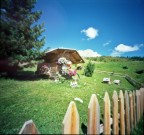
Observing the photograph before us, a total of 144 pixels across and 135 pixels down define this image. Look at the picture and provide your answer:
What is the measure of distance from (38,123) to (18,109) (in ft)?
4.41

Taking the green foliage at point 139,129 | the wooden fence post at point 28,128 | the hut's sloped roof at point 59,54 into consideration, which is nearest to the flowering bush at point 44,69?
the hut's sloped roof at point 59,54

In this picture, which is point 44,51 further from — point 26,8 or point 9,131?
point 9,131

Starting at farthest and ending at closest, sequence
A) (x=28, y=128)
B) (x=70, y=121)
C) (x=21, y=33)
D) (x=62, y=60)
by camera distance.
Result: (x=62, y=60) → (x=21, y=33) → (x=70, y=121) → (x=28, y=128)

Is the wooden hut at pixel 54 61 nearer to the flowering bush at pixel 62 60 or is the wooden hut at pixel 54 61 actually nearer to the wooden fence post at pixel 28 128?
the flowering bush at pixel 62 60

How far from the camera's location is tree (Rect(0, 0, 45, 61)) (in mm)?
8992

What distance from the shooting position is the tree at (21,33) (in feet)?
29.5

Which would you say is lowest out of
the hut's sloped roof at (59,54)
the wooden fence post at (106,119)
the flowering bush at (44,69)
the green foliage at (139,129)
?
the green foliage at (139,129)

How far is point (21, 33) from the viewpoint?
387 inches

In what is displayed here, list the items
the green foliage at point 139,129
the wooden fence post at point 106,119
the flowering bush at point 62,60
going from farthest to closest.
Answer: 1. the flowering bush at point 62,60
2. the green foliage at point 139,129
3. the wooden fence post at point 106,119

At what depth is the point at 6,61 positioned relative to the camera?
11.4 metres

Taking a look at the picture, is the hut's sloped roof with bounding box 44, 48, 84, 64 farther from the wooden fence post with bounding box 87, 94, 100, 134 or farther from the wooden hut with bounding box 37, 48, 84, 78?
the wooden fence post with bounding box 87, 94, 100, 134

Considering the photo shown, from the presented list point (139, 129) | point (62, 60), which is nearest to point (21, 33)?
point (62, 60)

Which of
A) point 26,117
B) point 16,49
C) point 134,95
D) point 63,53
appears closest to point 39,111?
point 26,117

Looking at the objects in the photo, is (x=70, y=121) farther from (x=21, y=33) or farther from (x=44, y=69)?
(x=44, y=69)
